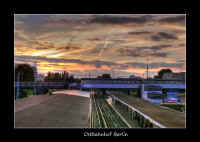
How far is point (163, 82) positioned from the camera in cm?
834

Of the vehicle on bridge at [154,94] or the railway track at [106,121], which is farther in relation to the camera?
the vehicle on bridge at [154,94]

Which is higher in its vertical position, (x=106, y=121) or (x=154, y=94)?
(x=154, y=94)

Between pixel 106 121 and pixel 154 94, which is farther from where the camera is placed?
pixel 154 94

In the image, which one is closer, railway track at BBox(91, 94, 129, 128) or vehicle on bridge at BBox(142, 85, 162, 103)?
railway track at BBox(91, 94, 129, 128)
